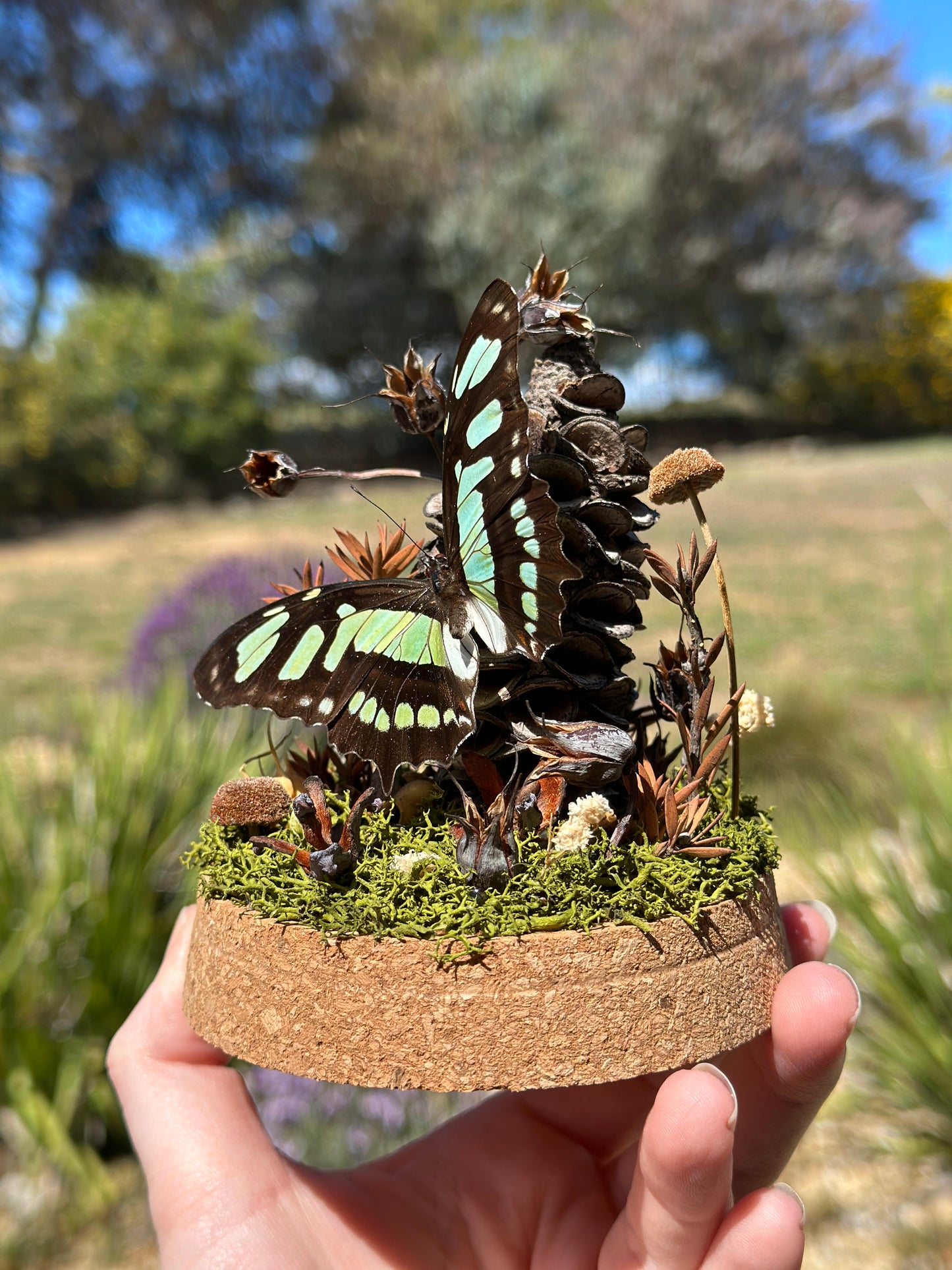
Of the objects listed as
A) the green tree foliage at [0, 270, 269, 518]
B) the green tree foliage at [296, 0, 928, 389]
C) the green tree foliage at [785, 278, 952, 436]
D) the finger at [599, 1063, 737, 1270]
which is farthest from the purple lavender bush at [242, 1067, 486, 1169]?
the green tree foliage at [785, 278, 952, 436]

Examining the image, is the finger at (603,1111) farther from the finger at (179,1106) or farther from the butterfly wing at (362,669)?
the butterfly wing at (362,669)

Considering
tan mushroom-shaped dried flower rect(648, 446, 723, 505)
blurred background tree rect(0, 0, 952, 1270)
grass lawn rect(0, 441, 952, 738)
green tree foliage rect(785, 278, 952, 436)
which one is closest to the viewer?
tan mushroom-shaped dried flower rect(648, 446, 723, 505)

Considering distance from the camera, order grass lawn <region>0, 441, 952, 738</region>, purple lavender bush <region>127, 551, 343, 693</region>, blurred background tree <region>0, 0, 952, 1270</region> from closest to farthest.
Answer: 1. purple lavender bush <region>127, 551, 343, 693</region>
2. grass lawn <region>0, 441, 952, 738</region>
3. blurred background tree <region>0, 0, 952, 1270</region>

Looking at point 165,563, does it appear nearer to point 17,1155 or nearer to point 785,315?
point 17,1155

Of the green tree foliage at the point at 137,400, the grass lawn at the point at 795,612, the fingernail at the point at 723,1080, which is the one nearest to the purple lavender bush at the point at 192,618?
the grass lawn at the point at 795,612

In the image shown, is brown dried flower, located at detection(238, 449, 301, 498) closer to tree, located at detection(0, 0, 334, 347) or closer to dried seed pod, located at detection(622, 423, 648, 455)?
dried seed pod, located at detection(622, 423, 648, 455)

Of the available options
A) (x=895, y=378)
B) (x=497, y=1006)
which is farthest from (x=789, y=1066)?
(x=895, y=378)

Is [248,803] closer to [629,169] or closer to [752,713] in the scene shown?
[752,713]
